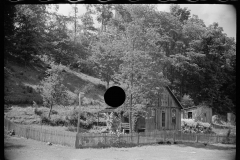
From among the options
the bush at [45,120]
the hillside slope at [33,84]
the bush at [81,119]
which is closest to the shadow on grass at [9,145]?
the hillside slope at [33,84]

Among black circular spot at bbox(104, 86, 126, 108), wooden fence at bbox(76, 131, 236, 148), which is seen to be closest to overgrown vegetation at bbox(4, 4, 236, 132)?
black circular spot at bbox(104, 86, 126, 108)

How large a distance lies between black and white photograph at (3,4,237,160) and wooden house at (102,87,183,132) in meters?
1.03

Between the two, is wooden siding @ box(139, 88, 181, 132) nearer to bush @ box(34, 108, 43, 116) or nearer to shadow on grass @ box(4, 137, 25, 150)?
bush @ box(34, 108, 43, 116)

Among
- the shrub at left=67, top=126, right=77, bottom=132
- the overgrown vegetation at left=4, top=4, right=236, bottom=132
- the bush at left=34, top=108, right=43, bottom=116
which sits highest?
the overgrown vegetation at left=4, top=4, right=236, bottom=132

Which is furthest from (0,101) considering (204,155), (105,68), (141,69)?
(204,155)

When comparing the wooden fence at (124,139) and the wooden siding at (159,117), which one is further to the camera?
the wooden siding at (159,117)

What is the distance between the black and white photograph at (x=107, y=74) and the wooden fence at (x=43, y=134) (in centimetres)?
3

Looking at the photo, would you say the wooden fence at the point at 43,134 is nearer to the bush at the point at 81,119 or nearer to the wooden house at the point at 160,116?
the bush at the point at 81,119

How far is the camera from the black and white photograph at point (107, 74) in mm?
7105

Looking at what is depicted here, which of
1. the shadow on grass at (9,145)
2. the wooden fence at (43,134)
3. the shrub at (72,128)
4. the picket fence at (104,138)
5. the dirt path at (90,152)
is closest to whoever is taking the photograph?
the shadow on grass at (9,145)

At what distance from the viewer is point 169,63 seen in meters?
9.70

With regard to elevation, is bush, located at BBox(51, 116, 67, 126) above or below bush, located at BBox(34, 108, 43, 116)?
below

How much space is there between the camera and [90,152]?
1102cm

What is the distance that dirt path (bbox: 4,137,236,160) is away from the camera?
6.78 m
